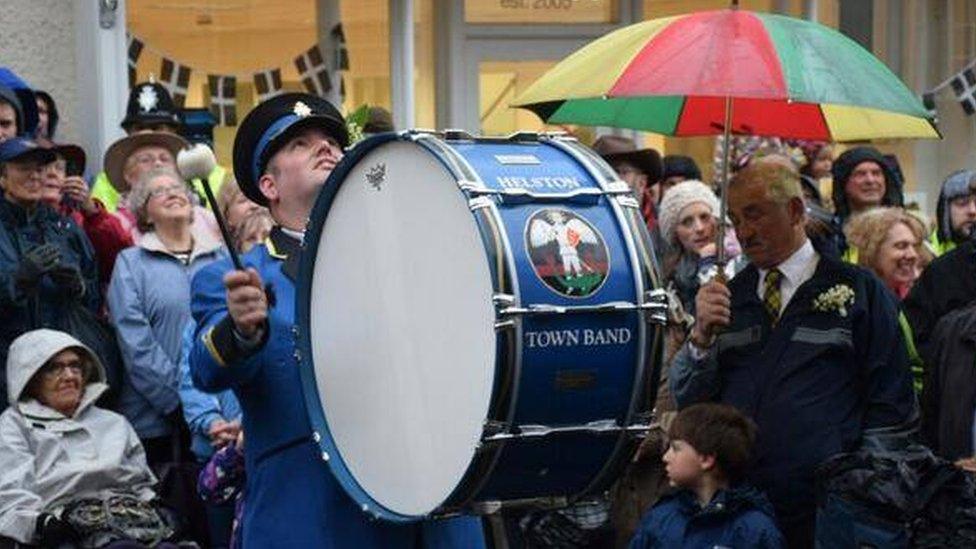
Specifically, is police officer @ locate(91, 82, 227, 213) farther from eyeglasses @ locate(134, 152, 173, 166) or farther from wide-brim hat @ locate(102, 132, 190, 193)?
eyeglasses @ locate(134, 152, 173, 166)

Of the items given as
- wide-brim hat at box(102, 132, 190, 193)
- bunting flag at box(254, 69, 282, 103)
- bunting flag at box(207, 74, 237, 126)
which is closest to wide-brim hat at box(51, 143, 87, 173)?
wide-brim hat at box(102, 132, 190, 193)

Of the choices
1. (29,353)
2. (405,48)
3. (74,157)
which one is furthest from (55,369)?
(405,48)

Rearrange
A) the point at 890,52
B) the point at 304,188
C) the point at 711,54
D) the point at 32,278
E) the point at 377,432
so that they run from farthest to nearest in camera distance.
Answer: the point at 890,52 → the point at 32,278 → the point at 711,54 → the point at 304,188 → the point at 377,432

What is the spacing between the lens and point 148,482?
748cm

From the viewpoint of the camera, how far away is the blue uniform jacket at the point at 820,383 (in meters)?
5.99

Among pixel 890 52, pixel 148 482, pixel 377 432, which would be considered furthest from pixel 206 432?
pixel 890 52

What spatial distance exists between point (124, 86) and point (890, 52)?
19.2 feet

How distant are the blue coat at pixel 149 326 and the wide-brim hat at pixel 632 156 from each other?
92.3 inches

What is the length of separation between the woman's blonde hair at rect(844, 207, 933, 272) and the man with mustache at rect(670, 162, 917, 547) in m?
1.71

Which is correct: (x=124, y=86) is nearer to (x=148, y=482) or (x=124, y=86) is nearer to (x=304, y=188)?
(x=148, y=482)

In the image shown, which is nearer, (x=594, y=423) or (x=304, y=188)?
(x=594, y=423)

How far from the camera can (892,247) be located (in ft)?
25.8

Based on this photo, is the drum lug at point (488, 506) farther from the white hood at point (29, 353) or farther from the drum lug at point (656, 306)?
the white hood at point (29, 353)

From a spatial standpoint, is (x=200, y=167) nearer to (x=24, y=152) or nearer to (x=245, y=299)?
(x=245, y=299)
